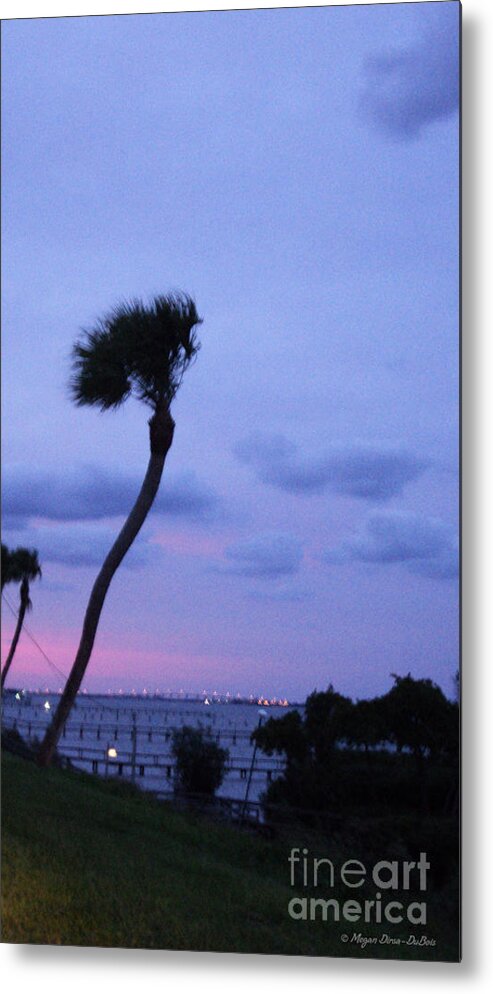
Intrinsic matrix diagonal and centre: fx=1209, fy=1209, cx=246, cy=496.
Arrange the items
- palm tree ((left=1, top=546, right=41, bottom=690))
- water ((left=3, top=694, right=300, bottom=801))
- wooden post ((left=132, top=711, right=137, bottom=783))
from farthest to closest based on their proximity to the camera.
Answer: palm tree ((left=1, top=546, right=41, bottom=690)) < wooden post ((left=132, top=711, right=137, bottom=783)) < water ((left=3, top=694, right=300, bottom=801))

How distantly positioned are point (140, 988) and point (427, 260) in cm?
356

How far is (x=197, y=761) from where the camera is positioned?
5676 millimetres

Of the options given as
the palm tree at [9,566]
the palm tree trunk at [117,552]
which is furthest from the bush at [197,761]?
the palm tree at [9,566]

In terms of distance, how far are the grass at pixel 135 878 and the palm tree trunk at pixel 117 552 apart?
0.94 ft

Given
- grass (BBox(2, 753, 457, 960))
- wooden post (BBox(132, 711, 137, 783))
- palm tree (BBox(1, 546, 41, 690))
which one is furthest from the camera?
palm tree (BBox(1, 546, 41, 690))

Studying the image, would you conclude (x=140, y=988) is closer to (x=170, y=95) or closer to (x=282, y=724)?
(x=282, y=724)

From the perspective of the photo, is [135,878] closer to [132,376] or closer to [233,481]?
[233,481]

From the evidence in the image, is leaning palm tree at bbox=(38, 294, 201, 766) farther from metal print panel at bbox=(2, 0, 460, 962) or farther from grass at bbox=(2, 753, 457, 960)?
grass at bbox=(2, 753, 457, 960)

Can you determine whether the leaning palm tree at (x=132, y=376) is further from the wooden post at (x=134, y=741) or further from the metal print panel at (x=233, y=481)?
the wooden post at (x=134, y=741)

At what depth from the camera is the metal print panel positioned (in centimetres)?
546

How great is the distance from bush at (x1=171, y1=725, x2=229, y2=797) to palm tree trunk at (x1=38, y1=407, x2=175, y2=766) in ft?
1.93

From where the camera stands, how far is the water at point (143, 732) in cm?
561

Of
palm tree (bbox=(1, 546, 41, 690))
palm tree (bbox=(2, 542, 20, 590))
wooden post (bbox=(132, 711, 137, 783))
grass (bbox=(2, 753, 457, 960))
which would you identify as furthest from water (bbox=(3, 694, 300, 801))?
palm tree (bbox=(2, 542, 20, 590))

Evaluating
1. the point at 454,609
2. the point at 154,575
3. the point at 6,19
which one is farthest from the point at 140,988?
the point at 6,19
